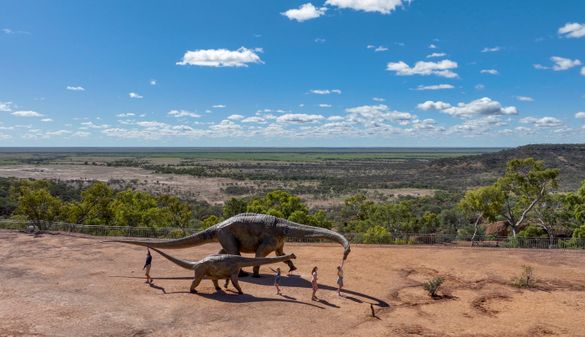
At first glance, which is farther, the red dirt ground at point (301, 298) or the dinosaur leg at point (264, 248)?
the dinosaur leg at point (264, 248)

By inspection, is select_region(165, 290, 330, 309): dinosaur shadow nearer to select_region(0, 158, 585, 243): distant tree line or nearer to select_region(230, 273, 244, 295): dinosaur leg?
select_region(230, 273, 244, 295): dinosaur leg

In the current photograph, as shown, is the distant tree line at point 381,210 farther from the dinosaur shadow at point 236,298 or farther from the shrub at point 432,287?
the dinosaur shadow at point 236,298

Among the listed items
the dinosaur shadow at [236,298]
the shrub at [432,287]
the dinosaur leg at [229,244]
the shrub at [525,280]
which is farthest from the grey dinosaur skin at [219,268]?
the shrub at [525,280]

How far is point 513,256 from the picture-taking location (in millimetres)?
22594

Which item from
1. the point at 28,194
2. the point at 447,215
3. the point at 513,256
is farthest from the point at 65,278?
the point at 447,215

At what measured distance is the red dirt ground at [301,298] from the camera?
43.9 ft

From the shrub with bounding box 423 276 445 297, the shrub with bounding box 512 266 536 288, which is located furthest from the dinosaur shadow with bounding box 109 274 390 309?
the shrub with bounding box 512 266 536 288

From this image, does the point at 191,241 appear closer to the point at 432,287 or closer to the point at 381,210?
the point at 432,287

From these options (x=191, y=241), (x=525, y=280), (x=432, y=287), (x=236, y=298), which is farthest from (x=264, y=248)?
(x=525, y=280)

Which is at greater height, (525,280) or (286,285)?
(525,280)

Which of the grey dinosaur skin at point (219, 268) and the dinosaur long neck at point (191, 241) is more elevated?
the dinosaur long neck at point (191, 241)

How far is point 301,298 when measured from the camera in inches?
629

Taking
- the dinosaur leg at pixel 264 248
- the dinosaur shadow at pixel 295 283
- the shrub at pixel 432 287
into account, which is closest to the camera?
the dinosaur shadow at pixel 295 283

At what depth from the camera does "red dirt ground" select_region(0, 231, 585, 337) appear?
13.4m
